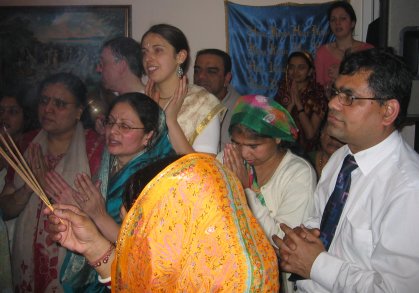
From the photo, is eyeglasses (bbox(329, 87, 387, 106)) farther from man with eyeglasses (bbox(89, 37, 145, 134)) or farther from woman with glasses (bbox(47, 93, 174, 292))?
man with eyeglasses (bbox(89, 37, 145, 134))

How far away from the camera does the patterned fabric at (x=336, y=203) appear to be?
56.9 inches

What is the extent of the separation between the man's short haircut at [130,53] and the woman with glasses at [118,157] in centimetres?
28

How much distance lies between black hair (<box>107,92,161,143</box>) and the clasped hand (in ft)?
2.23

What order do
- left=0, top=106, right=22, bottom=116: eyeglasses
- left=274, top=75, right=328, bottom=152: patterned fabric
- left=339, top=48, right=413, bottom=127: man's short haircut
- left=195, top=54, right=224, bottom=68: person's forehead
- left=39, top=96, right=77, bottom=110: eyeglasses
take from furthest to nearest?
left=195, top=54, right=224, bottom=68: person's forehead < left=274, top=75, right=328, bottom=152: patterned fabric < left=0, top=106, right=22, bottom=116: eyeglasses < left=39, top=96, right=77, bottom=110: eyeglasses < left=339, top=48, right=413, bottom=127: man's short haircut

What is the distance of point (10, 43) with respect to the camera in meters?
2.24

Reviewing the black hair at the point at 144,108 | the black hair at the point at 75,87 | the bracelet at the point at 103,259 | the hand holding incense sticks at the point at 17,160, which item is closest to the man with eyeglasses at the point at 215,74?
the black hair at the point at 75,87

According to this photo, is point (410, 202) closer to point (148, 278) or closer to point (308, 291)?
point (308, 291)

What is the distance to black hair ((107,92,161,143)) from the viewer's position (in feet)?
5.68

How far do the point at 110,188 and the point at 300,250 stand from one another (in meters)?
0.81

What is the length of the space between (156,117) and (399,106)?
94 centimetres

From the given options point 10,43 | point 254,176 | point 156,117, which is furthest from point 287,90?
point 10,43

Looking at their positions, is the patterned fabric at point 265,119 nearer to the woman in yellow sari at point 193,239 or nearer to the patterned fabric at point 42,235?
the patterned fabric at point 42,235

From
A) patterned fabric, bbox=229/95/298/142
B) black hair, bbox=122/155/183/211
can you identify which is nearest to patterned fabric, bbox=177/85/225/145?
patterned fabric, bbox=229/95/298/142

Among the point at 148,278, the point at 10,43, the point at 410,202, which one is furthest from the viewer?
the point at 10,43
